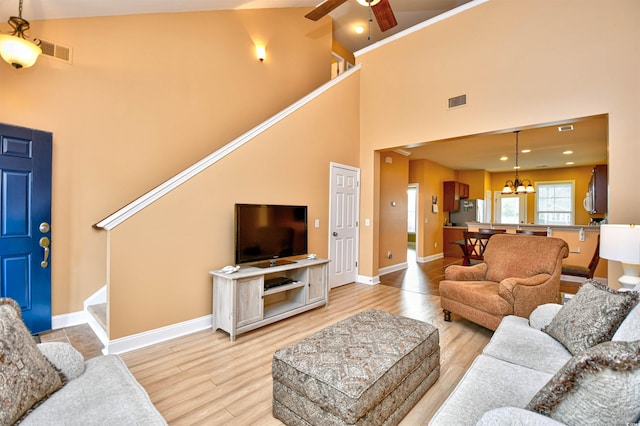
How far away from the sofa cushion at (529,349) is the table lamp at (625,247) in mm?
1173

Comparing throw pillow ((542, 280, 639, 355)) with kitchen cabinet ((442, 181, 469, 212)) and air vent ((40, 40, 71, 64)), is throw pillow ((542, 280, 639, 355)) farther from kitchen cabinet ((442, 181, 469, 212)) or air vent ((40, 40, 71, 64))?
kitchen cabinet ((442, 181, 469, 212))

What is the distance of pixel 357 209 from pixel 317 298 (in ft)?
6.86

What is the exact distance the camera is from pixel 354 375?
1.62 m

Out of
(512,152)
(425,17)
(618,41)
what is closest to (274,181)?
(618,41)

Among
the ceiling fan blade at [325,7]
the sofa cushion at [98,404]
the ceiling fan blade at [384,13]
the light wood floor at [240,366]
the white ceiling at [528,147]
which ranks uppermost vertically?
the ceiling fan blade at [384,13]

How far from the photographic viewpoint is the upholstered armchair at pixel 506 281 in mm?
2898

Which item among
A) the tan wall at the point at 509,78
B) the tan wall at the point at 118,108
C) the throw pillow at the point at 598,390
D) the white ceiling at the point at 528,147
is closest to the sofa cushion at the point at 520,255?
the tan wall at the point at 509,78

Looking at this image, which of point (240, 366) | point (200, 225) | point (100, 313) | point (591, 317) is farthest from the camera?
point (200, 225)

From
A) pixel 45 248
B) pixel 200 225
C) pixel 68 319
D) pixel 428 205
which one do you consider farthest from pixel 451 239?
pixel 45 248

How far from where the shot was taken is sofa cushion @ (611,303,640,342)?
4.52ft

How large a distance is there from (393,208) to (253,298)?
172 inches

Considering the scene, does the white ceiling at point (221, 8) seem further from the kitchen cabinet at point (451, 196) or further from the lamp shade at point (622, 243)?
the lamp shade at point (622, 243)

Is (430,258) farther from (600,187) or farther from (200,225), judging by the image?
(200,225)

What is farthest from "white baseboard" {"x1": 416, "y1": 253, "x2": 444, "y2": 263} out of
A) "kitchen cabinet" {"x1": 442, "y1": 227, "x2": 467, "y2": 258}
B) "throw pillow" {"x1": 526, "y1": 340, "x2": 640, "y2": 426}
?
"throw pillow" {"x1": 526, "y1": 340, "x2": 640, "y2": 426}
